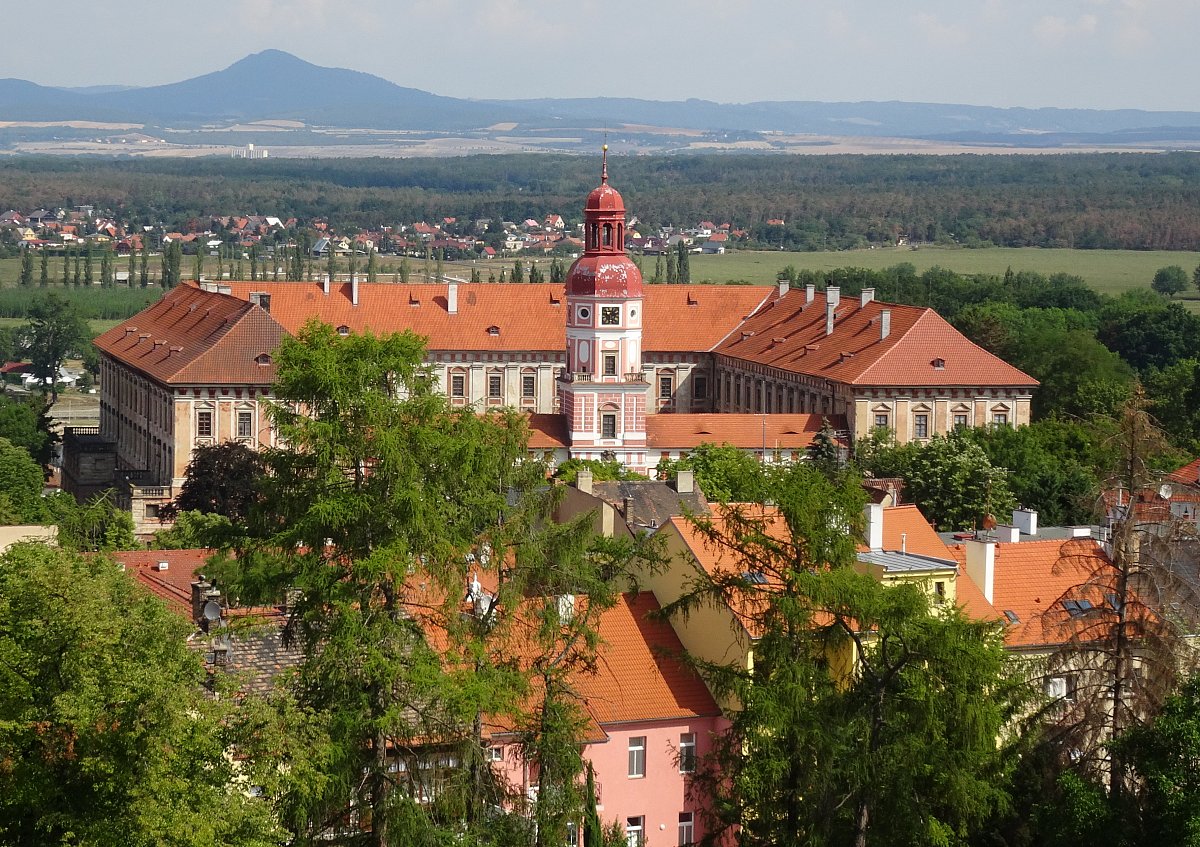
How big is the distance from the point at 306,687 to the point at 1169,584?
13380 millimetres

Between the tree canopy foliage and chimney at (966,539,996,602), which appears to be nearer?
the tree canopy foliage

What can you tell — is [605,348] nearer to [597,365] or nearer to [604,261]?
[597,365]

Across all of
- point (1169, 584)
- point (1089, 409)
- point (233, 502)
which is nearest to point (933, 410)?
point (1089, 409)

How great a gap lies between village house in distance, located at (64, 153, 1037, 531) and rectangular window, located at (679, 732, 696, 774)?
42405mm

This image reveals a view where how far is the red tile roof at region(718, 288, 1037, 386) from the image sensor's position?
9250 centimetres

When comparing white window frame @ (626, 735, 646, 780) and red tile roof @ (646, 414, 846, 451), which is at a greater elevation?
red tile roof @ (646, 414, 846, 451)

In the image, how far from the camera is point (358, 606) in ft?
114

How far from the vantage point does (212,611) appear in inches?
1718

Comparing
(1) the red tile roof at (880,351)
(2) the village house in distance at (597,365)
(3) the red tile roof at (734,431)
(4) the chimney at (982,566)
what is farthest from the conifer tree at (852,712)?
(1) the red tile roof at (880,351)

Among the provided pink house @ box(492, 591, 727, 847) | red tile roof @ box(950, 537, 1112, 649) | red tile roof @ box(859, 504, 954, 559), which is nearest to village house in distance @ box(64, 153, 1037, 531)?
red tile roof @ box(859, 504, 954, 559)

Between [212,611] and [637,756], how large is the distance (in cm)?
799

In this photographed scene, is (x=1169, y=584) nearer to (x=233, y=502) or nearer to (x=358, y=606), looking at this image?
(x=358, y=606)

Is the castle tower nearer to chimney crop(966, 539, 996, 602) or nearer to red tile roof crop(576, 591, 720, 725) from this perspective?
chimney crop(966, 539, 996, 602)

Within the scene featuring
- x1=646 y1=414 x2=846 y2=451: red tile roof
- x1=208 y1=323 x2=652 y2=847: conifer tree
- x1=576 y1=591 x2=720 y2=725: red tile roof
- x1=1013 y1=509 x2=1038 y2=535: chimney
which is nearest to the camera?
x1=208 y1=323 x2=652 y2=847: conifer tree
